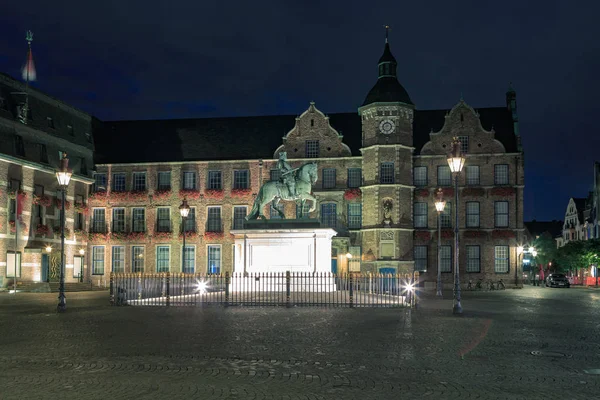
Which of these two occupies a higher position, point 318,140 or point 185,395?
point 318,140

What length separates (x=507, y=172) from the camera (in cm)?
5325

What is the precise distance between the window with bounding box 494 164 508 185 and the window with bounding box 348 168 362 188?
1041 cm

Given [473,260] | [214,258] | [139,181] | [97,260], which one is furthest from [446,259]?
[97,260]

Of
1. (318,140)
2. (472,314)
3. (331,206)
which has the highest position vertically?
Answer: (318,140)

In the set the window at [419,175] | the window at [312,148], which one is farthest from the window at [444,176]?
the window at [312,148]

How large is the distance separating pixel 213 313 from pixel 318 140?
34329mm

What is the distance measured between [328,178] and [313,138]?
343 cm

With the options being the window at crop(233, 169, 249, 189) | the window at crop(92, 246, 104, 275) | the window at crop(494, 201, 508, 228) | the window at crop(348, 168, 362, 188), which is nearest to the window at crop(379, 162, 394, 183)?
the window at crop(348, 168, 362, 188)

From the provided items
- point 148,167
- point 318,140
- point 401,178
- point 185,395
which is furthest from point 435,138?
point 185,395

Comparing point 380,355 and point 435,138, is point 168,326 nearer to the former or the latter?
point 380,355

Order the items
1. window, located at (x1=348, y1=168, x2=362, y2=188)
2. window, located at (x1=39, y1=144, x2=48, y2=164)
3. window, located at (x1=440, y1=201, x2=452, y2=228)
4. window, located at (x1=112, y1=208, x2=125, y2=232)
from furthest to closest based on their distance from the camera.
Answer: window, located at (x1=112, y1=208, x2=125, y2=232) → window, located at (x1=348, y1=168, x2=362, y2=188) → window, located at (x1=440, y1=201, x2=452, y2=228) → window, located at (x1=39, y1=144, x2=48, y2=164)

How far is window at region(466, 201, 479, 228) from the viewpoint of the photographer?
53.6 meters

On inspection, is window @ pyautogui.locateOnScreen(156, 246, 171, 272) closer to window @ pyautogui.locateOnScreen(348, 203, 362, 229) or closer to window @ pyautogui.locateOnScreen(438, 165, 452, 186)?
window @ pyautogui.locateOnScreen(348, 203, 362, 229)

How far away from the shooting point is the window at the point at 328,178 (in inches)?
2151
